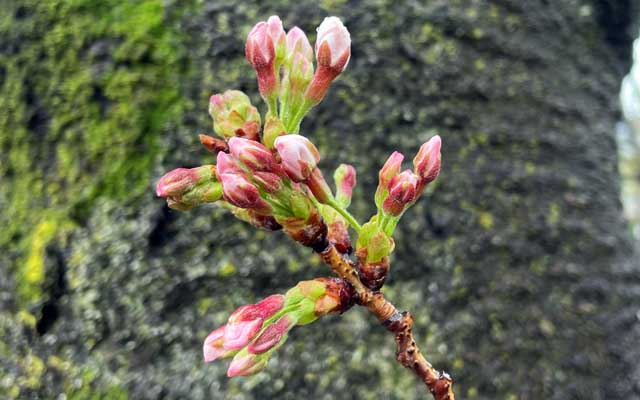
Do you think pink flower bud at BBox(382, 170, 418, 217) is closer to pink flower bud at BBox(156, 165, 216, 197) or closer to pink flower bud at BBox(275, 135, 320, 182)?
pink flower bud at BBox(275, 135, 320, 182)

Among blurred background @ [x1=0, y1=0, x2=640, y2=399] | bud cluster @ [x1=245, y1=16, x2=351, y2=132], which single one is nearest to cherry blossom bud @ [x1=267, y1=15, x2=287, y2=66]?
bud cluster @ [x1=245, y1=16, x2=351, y2=132]

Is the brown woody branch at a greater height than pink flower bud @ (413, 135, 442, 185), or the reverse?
pink flower bud @ (413, 135, 442, 185)


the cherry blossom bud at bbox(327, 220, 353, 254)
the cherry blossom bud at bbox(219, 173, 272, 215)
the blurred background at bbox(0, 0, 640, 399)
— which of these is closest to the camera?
the cherry blossom bud at bbox(219, 173, 272, 215)

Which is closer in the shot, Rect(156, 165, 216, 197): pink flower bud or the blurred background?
Rect(156, 165, 216, 197): pink flower bud

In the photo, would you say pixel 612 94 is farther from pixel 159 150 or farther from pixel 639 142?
pixel 639 142

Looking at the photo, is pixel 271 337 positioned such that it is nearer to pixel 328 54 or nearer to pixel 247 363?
pixel 247 363

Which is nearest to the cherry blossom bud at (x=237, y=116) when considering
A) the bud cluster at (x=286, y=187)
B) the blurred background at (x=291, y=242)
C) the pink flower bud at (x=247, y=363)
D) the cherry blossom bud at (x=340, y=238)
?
the bud cluster at (x=286, y=187)

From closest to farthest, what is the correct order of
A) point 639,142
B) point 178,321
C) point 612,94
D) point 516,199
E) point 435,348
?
point 178,321 → point 435,348 → point 516,199 → point 612,94 → point 639,142

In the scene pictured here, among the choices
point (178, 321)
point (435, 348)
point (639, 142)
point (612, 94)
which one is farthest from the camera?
point (639, 142)

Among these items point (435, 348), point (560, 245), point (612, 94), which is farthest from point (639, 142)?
point (435, 348)
